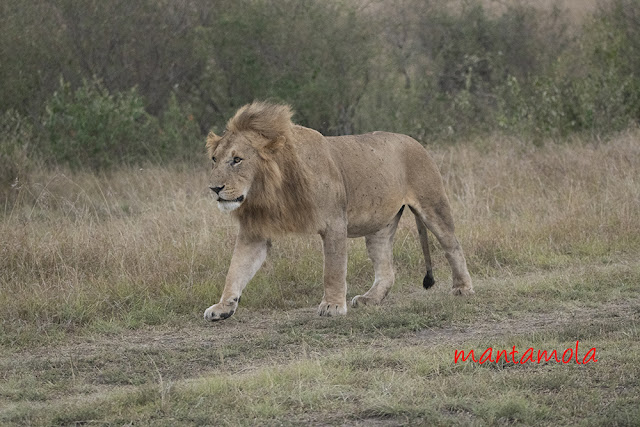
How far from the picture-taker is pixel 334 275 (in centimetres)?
677

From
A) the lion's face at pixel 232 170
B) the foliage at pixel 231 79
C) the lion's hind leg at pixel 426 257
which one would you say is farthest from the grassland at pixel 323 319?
the foliage at pixel 231 79

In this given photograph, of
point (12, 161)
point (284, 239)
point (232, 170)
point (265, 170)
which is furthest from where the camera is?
point (12, 161)

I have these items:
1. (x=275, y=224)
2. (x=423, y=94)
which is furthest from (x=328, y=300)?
(x=423, y=94)

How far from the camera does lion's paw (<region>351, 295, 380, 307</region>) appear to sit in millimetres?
7367

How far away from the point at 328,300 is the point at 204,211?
10.1ft

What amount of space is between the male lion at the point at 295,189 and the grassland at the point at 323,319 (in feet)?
1.24

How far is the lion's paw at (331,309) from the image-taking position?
267 inches

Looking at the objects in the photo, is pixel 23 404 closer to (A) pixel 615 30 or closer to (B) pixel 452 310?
(B) pixel 452 310

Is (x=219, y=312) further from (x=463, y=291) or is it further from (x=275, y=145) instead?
(x=463, y=291)

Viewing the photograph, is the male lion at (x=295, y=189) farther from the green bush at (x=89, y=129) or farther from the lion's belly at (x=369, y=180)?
the green bush at (x=89, y=129)

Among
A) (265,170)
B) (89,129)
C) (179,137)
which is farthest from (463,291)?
(179,137)

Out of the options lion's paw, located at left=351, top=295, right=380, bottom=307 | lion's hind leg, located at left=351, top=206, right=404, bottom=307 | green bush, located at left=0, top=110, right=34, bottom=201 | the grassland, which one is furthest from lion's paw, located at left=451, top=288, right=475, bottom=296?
green bush, located at left=0, top=110, right=34, bottom=201

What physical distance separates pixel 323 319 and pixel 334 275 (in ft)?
1.03

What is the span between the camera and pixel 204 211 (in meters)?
9.57
